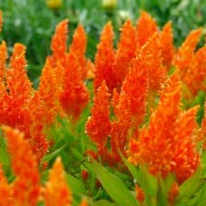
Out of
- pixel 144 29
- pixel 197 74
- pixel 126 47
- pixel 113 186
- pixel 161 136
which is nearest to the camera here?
pixel 161 136

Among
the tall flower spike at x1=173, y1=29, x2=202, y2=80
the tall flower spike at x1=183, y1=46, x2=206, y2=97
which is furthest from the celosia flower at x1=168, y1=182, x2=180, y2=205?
the tall flower spike at x1=173, y1=29, x2=202, y2=80

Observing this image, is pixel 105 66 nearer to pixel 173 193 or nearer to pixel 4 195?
pixel 173 193

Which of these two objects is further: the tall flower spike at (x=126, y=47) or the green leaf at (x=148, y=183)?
the tall flower spike at (x=126, y=47)

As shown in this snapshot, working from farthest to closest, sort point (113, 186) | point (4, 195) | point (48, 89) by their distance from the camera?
point (48, 89), point (113, 186), point (4, 195)

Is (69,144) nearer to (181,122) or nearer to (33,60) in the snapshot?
(181,122)

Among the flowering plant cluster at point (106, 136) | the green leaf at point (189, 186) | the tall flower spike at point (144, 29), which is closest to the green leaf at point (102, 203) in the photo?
the flowering plant cluster at point (106, 136)

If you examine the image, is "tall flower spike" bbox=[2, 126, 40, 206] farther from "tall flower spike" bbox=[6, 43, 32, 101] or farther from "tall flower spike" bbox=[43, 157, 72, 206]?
"tall flower spike" bbox=[6, 43, 32, 101]

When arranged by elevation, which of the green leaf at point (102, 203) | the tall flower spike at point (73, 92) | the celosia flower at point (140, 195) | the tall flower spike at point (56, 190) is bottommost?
the celosia flower at point (140, 195)

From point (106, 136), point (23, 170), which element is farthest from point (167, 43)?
point (23, 170)

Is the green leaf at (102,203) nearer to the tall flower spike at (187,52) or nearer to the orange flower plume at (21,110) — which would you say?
the orange flower plume at (21,110)
